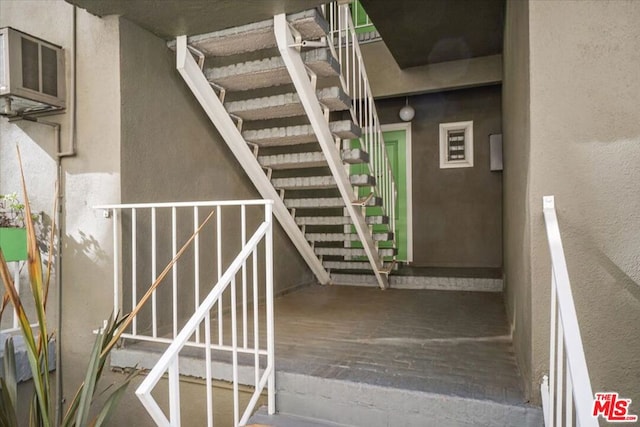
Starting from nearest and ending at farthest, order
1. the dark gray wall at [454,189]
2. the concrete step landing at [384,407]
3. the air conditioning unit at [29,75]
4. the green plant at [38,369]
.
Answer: the green plant at [38,369] → the concrete step landing at [384,407] → the air conditioning unit at [29,75] → the dark gray wall at [454,189]

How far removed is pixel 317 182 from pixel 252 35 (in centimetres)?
134

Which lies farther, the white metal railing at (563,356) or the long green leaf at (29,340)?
the long green leaf at (29,340)

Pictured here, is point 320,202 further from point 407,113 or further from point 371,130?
point 407,113

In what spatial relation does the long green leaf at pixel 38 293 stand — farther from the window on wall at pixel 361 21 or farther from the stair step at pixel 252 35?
the window on wall at pixel 361 21

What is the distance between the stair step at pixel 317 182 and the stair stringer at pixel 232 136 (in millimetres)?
107

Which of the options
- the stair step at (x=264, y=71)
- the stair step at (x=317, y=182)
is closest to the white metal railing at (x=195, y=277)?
the stair step at (x=317, y=182)

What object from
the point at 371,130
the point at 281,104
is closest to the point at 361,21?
the point at 371,130

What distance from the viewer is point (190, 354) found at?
243 centimetres

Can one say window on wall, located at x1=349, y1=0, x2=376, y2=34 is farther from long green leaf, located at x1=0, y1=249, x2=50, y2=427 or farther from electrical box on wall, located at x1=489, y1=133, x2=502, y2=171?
long green leaf, located at x1=0, y1=249, x2=50, y2=427

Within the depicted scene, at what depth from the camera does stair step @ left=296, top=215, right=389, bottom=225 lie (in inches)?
158

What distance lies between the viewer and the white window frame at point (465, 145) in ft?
17.9

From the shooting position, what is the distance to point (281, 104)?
305cm

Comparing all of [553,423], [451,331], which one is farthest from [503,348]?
[553,423]

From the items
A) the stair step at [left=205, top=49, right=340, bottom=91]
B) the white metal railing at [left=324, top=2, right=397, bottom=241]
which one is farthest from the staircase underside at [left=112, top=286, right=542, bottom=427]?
the stair step at [left=205, top=49, right=340, bottom=91]
